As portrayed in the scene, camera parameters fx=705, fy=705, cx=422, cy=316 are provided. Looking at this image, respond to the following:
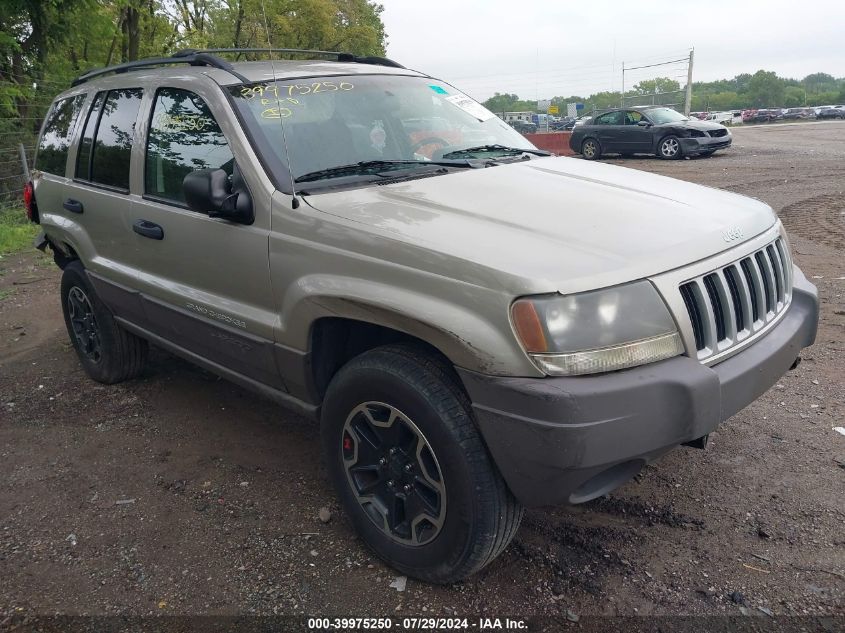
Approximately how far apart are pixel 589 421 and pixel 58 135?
4.28 metres

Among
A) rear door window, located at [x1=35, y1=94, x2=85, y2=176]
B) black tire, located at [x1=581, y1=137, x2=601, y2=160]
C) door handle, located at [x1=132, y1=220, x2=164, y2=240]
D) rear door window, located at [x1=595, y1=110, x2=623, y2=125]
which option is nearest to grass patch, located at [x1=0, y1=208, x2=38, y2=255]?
rear door window, located at [x1=35, y1=94, x2=85, y2=176]

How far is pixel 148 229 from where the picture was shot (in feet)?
11.9

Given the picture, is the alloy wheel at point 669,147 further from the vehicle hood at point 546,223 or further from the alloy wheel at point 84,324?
the alloy wheel at point 84,324

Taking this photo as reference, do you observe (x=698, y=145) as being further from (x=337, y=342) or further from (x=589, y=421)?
(x=589, y=421)

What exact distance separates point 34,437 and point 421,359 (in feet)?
9.46

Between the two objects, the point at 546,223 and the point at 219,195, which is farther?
the point at 219,195

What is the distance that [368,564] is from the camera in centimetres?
283

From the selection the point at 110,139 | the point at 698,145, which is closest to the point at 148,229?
the point at 110,139

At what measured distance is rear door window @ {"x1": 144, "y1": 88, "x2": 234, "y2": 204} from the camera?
3248 mm

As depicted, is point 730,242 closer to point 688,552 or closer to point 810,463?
point 688,552

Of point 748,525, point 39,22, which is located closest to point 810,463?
point 748,525

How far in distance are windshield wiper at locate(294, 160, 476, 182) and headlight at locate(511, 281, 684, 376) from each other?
1.24 meters

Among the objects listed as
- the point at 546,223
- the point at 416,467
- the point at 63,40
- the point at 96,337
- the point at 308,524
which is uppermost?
the point at 63,40

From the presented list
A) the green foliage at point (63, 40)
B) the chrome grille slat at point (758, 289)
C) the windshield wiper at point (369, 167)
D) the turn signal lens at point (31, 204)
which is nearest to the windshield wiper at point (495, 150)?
the windshield wiper at point (369, 167)
